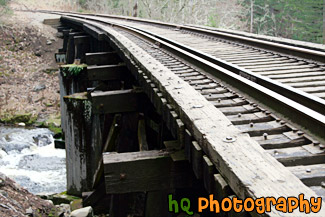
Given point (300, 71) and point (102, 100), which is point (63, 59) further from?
point (300, 71)

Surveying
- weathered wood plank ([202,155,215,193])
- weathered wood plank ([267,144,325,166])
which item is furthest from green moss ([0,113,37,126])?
weathered wood plank ([267,144,325,166])

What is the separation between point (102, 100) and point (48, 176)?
5.91m

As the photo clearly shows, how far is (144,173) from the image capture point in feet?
9.34

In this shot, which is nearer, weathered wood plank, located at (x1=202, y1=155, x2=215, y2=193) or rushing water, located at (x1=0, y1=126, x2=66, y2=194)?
weathered wood plank, located at (x1=202, y1=155, x2=215, y2=193)

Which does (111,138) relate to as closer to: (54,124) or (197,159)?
(197,159)

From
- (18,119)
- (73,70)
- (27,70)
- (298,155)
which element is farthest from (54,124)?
(298,155)

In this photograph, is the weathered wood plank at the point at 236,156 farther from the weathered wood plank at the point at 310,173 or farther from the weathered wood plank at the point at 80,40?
the weathered wood plank at the point at 80,40

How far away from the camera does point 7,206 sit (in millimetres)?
4746

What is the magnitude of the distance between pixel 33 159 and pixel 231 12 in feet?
76.8

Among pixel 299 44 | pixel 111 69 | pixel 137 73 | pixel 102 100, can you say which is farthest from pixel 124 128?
pixel 299 44

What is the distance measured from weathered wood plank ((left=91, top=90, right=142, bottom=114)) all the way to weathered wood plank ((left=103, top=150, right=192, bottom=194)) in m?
1.97

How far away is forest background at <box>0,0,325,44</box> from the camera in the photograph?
81.7ft

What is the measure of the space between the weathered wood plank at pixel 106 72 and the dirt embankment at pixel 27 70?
31.4 feet

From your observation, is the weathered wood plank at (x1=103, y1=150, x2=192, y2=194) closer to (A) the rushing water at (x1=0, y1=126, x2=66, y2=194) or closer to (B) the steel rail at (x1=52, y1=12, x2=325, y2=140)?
(B) the steel rail at (x1=52, y1=12, x2=325, y2=140)
